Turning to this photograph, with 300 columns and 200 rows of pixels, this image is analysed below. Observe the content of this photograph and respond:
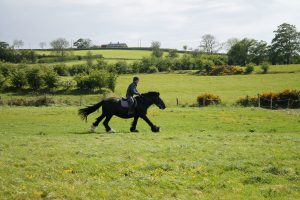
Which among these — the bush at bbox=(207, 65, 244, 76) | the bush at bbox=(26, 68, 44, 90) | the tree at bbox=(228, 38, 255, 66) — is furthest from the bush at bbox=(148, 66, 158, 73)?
the bush at bbox=(26, 68, 44, 90)

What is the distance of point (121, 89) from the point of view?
219ft

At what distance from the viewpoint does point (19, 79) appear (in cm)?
6569

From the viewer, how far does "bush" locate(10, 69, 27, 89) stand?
6569 cm

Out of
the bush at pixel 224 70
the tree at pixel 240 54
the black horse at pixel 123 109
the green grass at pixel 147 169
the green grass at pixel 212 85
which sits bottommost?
the green grass at pixel 212 85

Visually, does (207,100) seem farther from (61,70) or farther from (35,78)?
(61,70)

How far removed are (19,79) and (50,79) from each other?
19.8 ft

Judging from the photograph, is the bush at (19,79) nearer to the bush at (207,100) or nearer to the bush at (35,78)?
the bush at (35,78)

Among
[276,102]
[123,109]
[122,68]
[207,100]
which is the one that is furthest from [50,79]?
[123,109]

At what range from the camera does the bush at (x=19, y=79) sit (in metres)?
65.7

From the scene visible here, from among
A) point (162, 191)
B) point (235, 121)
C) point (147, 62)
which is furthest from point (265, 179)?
point (147, 62)

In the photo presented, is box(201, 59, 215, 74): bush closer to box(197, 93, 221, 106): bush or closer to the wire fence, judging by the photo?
box(197, 93, 221, 106): bush

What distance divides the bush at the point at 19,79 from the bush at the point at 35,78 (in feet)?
2.46

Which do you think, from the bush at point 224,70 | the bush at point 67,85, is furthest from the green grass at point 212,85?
the bush at point 67,85

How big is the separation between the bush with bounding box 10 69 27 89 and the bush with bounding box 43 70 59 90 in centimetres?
417
